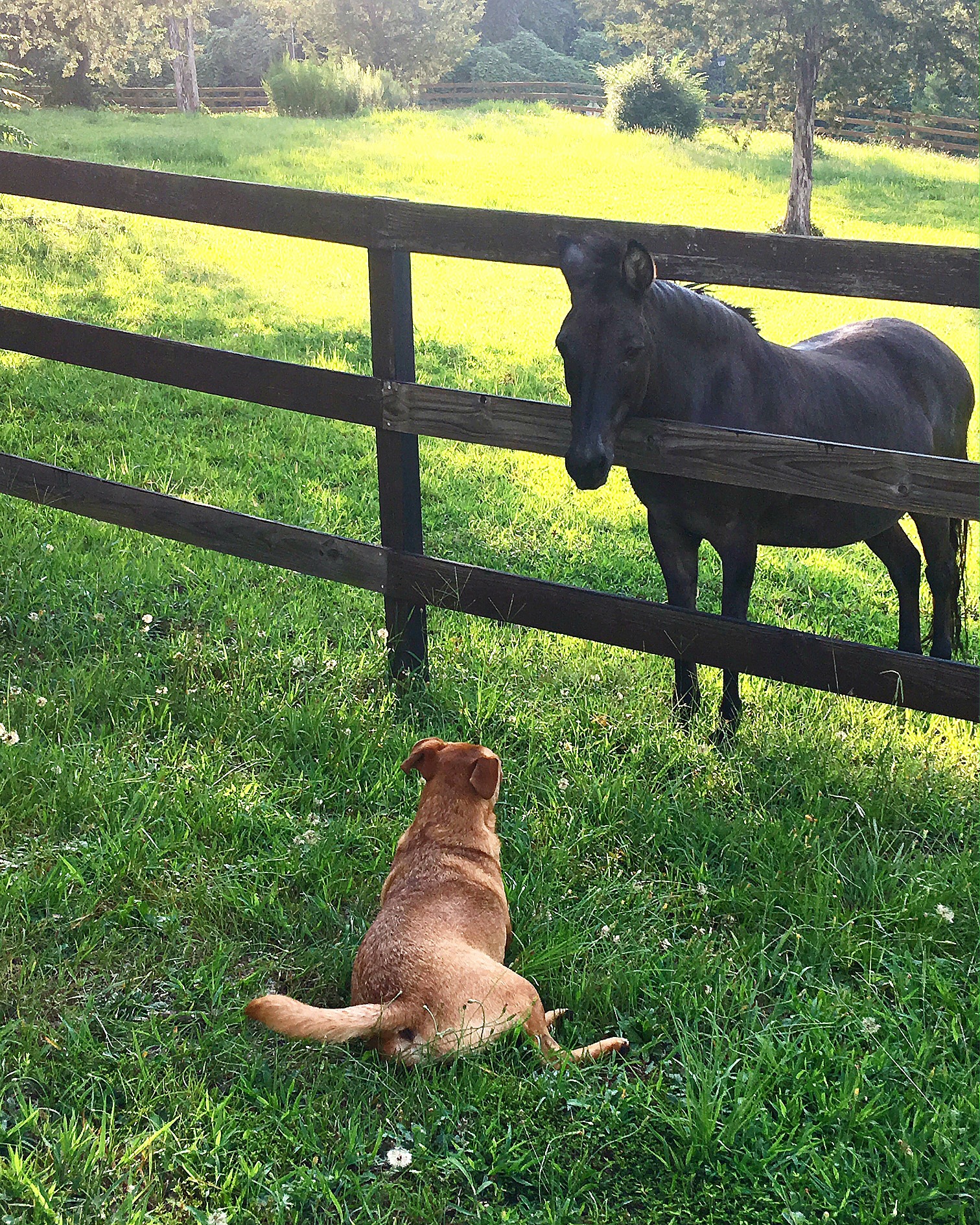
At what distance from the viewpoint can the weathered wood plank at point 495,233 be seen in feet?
10.1

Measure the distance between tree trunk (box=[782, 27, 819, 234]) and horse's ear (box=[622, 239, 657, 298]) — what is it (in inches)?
839

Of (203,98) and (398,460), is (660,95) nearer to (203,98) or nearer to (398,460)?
(203,98)

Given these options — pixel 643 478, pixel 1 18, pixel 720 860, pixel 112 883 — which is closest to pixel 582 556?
pixel 643 478

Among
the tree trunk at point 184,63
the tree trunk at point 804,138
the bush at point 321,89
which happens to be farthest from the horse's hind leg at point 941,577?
the tree trunk at point 184,63

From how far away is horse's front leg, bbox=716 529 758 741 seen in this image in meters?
4.02

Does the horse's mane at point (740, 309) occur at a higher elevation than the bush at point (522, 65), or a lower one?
lower

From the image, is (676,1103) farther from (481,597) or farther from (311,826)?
(481,597)

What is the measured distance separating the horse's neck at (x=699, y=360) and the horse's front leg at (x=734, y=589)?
462mm

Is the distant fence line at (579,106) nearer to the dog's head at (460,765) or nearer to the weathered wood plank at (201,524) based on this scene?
the weathered wood plank at (201,524)

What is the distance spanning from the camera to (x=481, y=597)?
4.01 meters

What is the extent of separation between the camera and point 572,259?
11.1 feet

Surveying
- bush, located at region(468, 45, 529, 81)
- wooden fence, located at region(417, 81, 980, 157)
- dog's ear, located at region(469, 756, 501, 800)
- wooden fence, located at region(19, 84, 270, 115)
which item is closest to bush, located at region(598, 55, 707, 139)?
wooden fence, located at region(417, 81, 980, 157)

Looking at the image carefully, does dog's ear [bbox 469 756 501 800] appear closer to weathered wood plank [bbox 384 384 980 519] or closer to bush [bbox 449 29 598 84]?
weathered wood plank [bbox 384 384 980 519]

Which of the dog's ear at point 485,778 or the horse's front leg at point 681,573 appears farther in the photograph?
the horse's front leg at point 681,573
